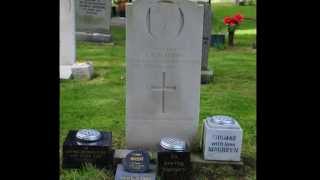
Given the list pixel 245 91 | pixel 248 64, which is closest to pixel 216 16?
pixel 248 64

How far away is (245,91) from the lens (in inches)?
310

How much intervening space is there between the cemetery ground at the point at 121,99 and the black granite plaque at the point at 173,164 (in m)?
0.28

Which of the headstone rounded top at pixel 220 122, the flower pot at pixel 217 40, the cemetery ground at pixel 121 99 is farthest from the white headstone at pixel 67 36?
the flower pot at pixel 217 40

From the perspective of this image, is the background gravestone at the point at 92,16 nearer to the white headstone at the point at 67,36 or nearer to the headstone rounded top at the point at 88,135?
the white headstone at the point at 67,36

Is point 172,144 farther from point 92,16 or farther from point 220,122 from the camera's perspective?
point 92,16

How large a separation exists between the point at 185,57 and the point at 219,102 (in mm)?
2516

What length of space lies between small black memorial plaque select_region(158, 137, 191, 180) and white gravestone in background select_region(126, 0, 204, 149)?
0.59 meters

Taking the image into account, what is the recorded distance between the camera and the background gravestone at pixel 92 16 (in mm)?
10039


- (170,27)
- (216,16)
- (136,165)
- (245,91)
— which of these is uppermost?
(216,16)

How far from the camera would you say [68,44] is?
8273 mm

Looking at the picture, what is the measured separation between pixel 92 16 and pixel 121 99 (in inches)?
145

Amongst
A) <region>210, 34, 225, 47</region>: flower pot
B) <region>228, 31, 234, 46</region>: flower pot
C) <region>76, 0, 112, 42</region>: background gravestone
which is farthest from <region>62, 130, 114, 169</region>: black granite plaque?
<region>228, 31, 234, 46</region>: flower pot

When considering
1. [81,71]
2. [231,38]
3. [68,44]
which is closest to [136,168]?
[81,71]
